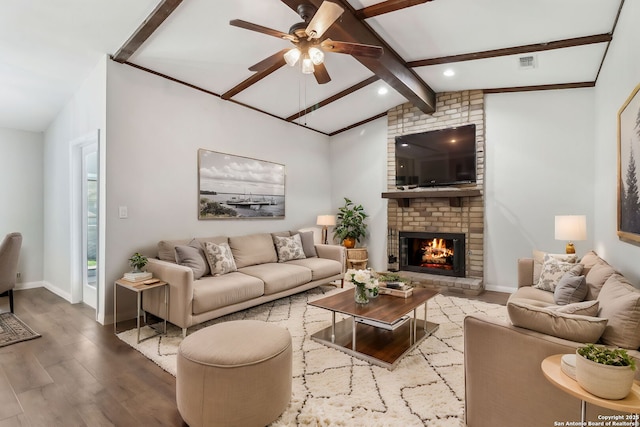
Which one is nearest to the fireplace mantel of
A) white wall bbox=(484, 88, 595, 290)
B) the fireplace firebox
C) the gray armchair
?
white wall bbox=(484, 88, 595, 290)

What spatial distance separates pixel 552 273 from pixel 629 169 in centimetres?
116

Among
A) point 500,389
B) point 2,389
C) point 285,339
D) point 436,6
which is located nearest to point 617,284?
point 500,389

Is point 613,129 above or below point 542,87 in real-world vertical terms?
below

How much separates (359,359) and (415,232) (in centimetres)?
332

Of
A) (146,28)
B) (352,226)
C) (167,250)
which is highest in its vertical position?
(146,28)

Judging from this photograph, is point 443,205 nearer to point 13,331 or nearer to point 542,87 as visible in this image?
point 542,87

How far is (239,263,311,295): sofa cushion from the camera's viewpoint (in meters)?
3.66

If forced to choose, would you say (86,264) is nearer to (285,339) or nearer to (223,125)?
(223,125)

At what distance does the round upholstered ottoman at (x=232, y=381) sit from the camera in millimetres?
1668

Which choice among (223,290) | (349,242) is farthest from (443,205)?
(223,290)

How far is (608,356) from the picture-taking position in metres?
1.17

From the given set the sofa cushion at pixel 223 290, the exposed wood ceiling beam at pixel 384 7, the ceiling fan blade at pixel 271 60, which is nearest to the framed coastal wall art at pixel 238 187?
the sofa cushion at pixel 223 290

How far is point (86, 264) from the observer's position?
13.1 ft

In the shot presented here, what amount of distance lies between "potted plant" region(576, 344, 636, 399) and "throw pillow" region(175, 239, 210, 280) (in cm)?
317
